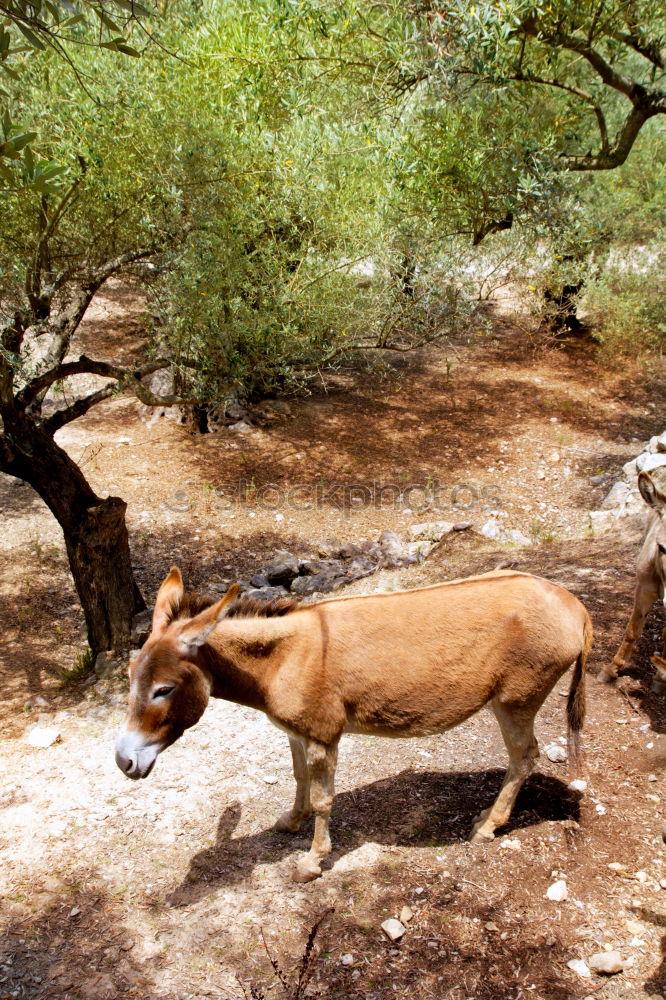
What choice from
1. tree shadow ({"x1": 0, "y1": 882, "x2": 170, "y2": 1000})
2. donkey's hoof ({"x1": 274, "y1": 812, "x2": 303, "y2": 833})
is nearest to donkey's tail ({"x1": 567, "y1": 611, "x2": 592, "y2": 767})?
donkey's hoof ({"x1": 274, "y1": 812, "x2": 303, "y2": 833})

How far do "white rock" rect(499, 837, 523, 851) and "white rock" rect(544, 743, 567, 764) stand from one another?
988 millimetres

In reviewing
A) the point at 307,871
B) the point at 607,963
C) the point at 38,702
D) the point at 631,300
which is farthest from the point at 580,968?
the point at 631,300

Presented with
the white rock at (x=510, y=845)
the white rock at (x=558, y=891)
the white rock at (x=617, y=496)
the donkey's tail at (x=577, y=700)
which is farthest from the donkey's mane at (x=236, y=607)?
the white rock at (x=617, y=496)

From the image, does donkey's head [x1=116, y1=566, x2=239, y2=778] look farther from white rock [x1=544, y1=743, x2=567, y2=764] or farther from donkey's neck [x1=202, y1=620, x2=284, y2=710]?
white rock [x1=544, y1=743, x2=567, y2=764]

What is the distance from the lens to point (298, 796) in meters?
5.55

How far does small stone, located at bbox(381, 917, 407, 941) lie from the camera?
454cm

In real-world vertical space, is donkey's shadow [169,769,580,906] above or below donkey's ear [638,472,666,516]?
below

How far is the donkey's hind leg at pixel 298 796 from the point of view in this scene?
552cm

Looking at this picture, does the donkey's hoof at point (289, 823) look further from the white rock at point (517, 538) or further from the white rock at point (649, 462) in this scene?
the white rock at point (649, 462)

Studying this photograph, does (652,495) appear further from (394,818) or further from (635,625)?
(394,818)

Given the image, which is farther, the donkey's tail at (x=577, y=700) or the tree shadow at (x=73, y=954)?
the donkey's tail at (x=577, y=700)

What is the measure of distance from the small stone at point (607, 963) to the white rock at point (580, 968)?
0.04 meters

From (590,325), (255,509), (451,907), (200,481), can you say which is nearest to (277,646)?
(451,907)

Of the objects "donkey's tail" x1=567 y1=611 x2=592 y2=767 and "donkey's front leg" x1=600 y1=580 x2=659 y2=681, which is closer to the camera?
"donkey's tail" x1=567 y1=611 x2=592 y2=767
